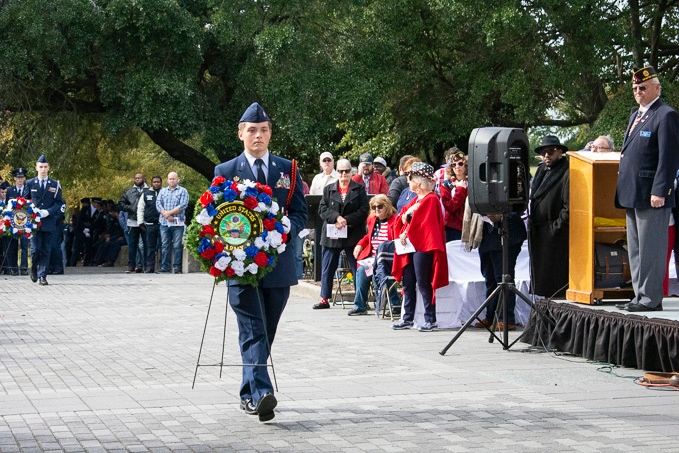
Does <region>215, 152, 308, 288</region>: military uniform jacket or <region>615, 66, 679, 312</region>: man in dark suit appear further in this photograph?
<region>615, 66, 679, 312</region>: man in dark suit

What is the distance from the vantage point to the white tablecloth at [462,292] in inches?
547

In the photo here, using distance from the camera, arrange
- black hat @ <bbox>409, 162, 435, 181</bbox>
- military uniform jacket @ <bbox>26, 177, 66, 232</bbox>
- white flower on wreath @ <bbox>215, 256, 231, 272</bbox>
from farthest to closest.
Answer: military uniform jacket @ <bbox>26, 177, 66, 232</bbox>
black hat @ <bbox>409, 162, 435, 181</bbox>
white flower on wreath @ <bbox>215, 256, 231, 272</bbox>

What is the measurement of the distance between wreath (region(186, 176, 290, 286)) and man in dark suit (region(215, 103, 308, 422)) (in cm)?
15

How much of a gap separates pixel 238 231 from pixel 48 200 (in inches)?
582

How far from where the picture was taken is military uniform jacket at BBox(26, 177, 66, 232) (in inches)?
871

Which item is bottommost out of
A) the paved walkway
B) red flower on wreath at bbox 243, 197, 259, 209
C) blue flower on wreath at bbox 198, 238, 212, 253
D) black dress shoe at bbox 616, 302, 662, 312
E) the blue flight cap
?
the paved walkway

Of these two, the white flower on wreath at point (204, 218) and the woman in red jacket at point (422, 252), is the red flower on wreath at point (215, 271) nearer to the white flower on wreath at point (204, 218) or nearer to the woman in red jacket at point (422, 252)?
the white flower on wreath at point (204, 218)

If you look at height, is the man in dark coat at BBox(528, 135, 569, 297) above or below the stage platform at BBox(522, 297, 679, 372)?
above

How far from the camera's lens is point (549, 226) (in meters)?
12.8

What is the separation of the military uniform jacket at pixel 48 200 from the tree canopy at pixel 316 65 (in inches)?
234

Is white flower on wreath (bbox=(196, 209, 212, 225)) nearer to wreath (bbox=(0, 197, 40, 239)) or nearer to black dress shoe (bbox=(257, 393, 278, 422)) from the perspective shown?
black dress shoe (bbox=(257, 393, 278, 422))

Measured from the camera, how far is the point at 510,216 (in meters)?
13.1

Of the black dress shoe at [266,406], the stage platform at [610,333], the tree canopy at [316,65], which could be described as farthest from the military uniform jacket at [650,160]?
the tree canopy at [316,65]

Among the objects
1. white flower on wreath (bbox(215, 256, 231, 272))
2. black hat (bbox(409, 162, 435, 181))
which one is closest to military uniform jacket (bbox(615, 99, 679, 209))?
black hat (bbox(409, 162, 435, 181))
